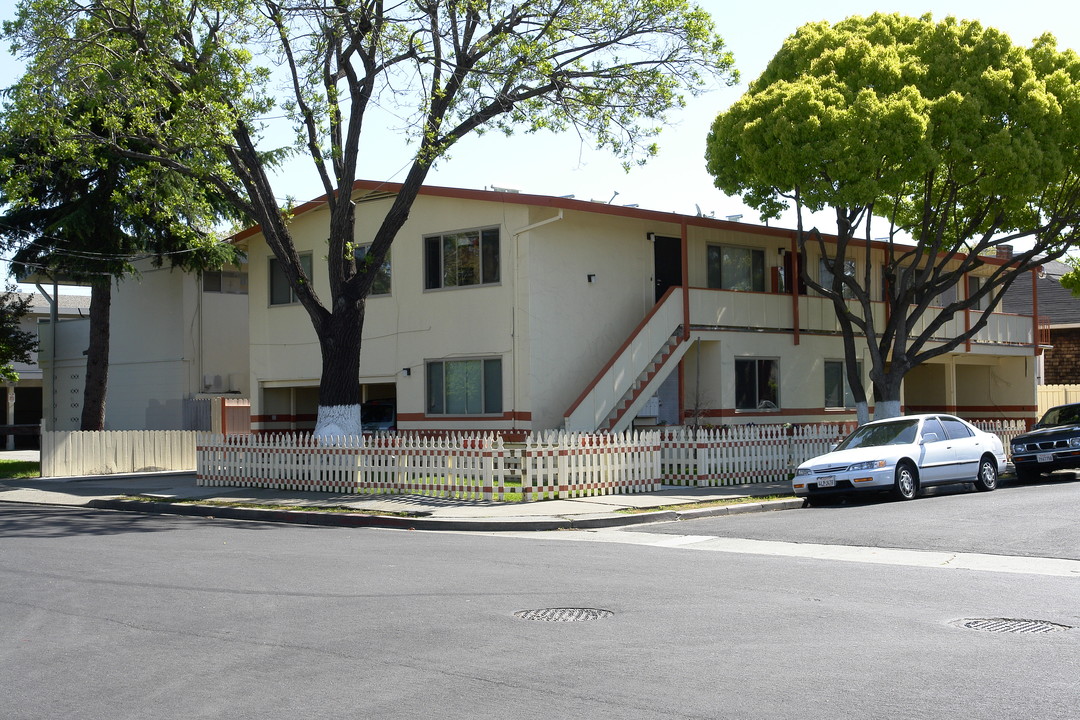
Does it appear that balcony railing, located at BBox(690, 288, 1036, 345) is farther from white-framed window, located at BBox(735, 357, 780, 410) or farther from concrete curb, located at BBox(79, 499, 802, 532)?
concrete curb, located at BBox(79, 499, 802, 532)

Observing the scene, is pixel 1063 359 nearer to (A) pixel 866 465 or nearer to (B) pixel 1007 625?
(A) pixel 866 465

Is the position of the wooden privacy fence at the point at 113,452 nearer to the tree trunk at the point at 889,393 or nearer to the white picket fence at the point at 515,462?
the white picket fence at the point at 515,462

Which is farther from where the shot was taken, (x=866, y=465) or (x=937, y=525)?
(x=866, y=465)

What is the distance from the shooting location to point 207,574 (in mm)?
11031

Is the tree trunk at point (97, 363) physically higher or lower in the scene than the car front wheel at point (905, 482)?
higher

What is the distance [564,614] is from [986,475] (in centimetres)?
1377

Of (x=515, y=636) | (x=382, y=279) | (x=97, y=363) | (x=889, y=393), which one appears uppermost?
(x=382, y=279)

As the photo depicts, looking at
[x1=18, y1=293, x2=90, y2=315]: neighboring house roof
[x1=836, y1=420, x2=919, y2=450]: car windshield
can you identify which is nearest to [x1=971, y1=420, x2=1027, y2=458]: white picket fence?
[x1=836, y1=420, x2=919, y2=450]: car windshield

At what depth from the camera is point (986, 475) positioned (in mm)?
19984

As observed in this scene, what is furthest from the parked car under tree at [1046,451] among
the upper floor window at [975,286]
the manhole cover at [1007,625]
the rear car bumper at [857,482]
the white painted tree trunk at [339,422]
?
the manhole cover at [1007,625]

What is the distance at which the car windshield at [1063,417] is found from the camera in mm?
23547

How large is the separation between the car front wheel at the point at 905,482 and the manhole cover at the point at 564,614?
10.5m

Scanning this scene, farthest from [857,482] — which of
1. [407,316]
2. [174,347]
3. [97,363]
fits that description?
[174,347]

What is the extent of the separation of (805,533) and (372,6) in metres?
12.4
